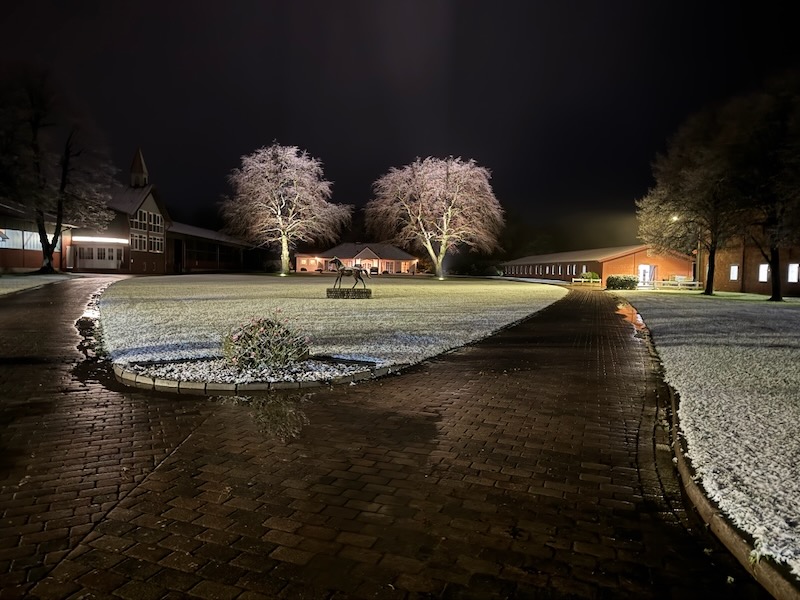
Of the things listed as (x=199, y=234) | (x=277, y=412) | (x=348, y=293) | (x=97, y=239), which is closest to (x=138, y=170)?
(x=199, y=234)

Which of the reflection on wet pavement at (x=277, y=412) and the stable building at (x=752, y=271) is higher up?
the stable building at (x=752, y=271)

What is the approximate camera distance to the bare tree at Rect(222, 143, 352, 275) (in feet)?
170

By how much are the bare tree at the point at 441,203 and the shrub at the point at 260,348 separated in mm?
44871

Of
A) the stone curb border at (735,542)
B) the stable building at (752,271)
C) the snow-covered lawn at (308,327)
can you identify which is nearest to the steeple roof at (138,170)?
the snow-covered lawn at (308,327)

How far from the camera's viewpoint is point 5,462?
430cm

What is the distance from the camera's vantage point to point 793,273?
1244 inches

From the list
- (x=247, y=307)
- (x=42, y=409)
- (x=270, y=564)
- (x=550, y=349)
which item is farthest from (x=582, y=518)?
(x=247, y=307)

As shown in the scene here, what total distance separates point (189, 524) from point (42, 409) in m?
3.66

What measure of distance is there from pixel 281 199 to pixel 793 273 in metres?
42.4

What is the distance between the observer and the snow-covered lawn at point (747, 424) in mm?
3340

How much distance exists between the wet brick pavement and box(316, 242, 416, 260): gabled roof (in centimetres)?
7576

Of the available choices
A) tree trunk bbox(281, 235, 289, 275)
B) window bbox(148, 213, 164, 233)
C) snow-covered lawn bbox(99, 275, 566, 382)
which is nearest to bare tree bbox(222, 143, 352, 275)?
tree trunk bbox(281, 235, 289, 275)

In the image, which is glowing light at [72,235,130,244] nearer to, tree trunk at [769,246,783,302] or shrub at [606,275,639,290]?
shrub at [606,275,639,290]

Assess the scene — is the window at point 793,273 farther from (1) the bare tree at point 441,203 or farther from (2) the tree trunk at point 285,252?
(2) the tree trunk at point 285,252
